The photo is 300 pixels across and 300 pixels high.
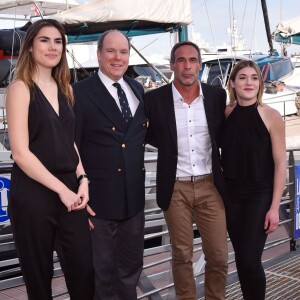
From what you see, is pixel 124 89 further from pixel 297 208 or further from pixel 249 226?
pixel 297 208

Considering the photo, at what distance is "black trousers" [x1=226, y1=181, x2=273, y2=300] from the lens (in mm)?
3537

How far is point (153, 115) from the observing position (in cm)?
355

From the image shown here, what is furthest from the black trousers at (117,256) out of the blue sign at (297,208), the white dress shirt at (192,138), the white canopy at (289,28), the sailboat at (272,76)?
the white canopy at (289,28)

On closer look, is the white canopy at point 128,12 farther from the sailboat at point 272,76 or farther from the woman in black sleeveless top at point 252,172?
the sailboat at point 272,76

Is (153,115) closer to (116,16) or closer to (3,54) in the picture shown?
(3,54)

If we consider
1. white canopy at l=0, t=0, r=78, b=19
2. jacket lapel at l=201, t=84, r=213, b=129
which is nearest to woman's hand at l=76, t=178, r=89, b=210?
jacket lapel at l=201, t=84, r=213, b=129

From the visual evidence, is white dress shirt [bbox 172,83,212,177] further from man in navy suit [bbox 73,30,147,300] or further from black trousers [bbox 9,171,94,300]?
black trousers [bbox 9,171,94,300]

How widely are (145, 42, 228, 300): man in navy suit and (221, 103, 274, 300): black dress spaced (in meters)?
0.10

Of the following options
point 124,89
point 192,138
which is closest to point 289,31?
point 192,138

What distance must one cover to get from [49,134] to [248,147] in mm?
1420

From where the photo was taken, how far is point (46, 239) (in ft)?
8.97

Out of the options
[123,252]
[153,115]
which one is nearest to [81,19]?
[153,115]

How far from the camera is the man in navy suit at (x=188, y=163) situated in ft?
11.8

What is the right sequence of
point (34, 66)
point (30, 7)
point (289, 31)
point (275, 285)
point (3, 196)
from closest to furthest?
1. point (34, 66)
2. point (3, 196)
3. point (275, 285)
4. point (30, 7)
5. point (289, 31)
